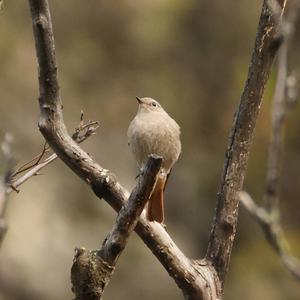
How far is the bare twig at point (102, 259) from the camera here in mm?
3719

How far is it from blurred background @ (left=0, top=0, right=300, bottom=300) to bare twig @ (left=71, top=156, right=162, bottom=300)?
21.0 ft

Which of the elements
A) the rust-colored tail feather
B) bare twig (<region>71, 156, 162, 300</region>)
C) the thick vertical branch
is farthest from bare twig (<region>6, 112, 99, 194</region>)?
the thick vertical branch

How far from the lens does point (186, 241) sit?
1145 centimetres

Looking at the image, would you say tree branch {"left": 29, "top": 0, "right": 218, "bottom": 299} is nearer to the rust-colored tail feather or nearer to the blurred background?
the rust-colored tail feather

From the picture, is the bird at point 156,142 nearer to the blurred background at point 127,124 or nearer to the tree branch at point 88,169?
the tree branch at point 88,169

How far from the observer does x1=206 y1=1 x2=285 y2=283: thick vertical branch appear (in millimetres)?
4117

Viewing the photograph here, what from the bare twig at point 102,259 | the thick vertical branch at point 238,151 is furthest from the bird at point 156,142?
the bare twig at point 102,259

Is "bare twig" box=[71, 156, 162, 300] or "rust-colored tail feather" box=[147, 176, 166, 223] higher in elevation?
"rust-colored tail feather" box=[147, 176, 166, 223]

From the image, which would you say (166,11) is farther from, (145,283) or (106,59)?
(145,283)

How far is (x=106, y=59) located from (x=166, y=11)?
105cm

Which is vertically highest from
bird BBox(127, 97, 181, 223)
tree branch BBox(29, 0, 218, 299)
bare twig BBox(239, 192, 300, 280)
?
bird BBox(127, 97, 181, 223)

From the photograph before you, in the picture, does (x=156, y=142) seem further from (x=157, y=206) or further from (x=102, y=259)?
(x=102, y=259)

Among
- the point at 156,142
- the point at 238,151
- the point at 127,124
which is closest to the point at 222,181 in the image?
the point at 238,151

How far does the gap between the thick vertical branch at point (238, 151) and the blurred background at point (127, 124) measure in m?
6.04
